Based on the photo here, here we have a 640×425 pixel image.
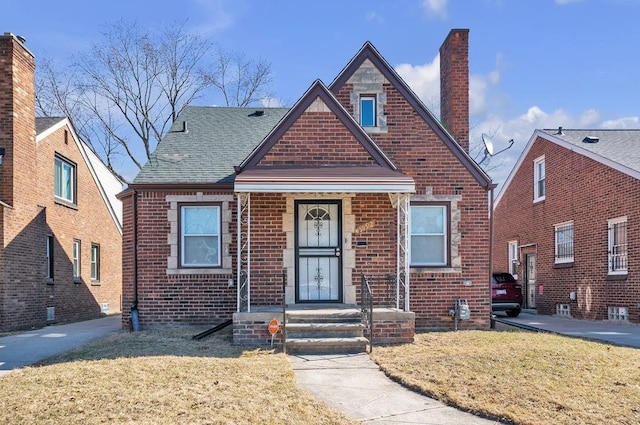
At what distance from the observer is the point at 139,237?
42.3 feet

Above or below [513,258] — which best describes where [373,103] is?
above

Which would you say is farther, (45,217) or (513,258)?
(513,258)

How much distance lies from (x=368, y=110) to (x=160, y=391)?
28.0 feet

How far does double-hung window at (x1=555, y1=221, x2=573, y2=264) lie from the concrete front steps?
33.8ft

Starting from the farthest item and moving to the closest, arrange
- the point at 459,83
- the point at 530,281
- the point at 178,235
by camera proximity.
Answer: the point at 530,281 < the point at 459,83 < the point at 178,235

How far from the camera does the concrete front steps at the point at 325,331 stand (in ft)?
33.2

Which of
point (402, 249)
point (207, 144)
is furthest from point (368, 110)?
A: point (207, 144)

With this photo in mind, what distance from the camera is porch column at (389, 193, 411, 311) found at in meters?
11.5

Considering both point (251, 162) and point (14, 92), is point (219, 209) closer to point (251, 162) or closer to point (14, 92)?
point (251, 162)

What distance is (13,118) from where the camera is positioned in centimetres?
1428

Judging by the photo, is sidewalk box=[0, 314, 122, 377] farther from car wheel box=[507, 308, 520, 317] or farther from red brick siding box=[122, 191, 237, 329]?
car wheel box=[507, 308, 520, 317]

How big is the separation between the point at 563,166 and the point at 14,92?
1620 centimetres

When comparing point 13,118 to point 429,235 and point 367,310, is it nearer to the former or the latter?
point 367,310

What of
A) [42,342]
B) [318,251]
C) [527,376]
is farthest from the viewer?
[318,251]
